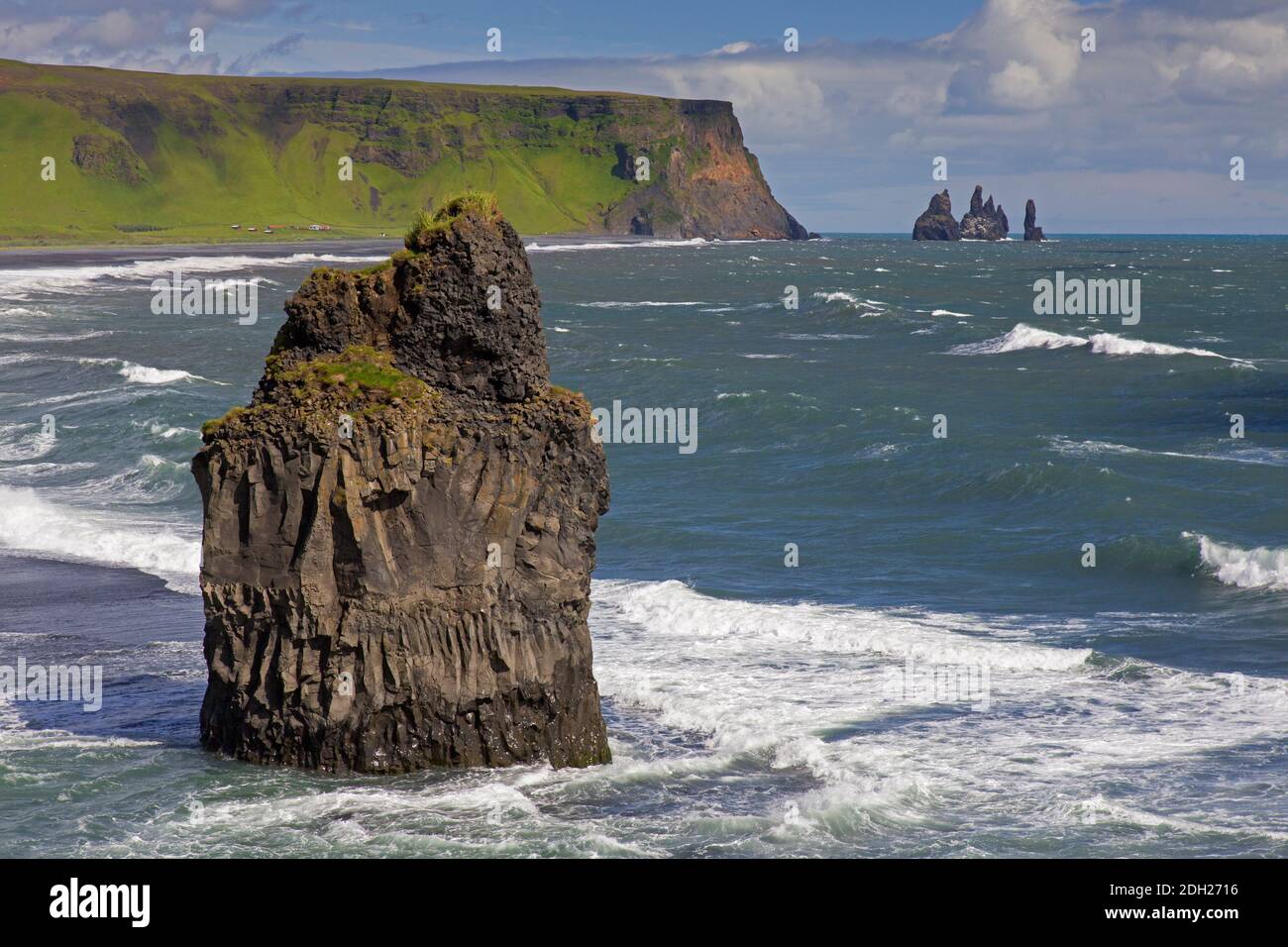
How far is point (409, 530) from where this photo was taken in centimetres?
1784

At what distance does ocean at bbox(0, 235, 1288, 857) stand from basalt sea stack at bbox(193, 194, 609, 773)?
30.0 inches

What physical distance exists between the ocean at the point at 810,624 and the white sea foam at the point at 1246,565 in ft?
0.28

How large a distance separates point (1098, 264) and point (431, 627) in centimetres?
19012

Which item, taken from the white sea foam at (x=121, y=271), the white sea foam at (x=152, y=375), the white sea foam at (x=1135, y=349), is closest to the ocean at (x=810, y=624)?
the white sea foam at (x=152, y=375)

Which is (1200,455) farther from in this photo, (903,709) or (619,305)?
(619,305)

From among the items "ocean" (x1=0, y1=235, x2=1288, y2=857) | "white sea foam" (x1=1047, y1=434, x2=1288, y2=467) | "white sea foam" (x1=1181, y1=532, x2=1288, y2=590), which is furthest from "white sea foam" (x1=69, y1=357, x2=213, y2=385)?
"white sea foam" (x1=1181, y1=532, x2=1288, y2=590)

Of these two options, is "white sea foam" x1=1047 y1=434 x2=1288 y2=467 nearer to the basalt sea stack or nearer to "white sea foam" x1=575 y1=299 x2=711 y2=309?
the basalt sea stack

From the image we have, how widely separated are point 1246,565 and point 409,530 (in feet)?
65.5

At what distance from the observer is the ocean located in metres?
17.0

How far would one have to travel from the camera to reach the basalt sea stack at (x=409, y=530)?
1767 centimetres

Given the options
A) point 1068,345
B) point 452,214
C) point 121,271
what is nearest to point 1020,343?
point 1068,345

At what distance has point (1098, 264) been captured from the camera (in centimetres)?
19588
